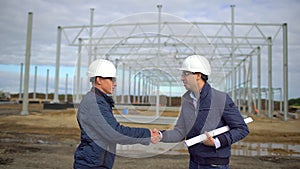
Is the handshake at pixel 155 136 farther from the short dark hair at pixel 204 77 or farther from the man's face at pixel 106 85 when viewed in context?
the short dark hair at pixel 204 77

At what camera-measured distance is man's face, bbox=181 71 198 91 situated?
2.78 m

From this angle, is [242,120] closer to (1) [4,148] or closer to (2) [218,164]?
(2) [218,164]

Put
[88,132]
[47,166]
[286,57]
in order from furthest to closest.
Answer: [286,57], [47,166], [88,132]

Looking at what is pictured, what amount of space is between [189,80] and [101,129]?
91cm

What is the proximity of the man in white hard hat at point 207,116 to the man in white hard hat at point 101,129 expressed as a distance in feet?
1.47

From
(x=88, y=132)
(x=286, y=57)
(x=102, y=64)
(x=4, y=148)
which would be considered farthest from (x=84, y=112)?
(x=286, y=57)

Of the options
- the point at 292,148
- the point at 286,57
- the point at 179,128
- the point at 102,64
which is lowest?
the point at 292,148

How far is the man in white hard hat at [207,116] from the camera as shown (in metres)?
2.68

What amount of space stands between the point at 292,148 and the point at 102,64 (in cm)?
956

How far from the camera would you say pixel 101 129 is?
2.48m

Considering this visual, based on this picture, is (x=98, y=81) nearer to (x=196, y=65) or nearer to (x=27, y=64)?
(x=196, y=65)

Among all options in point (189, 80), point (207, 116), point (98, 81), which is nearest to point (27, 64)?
point (98, 81)

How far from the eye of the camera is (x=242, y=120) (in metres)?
2.77

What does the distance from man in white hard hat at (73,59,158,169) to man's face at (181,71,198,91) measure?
0.56 meters
